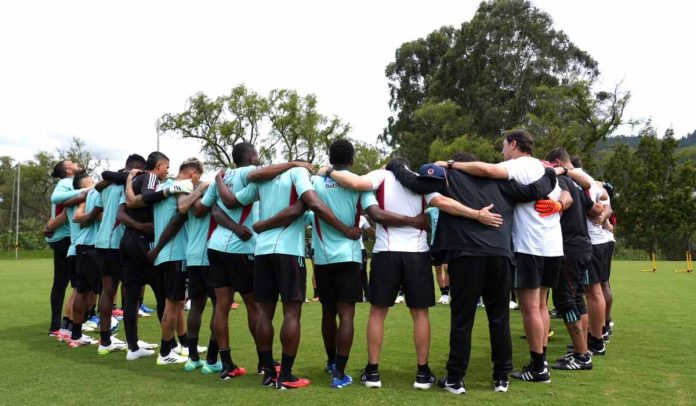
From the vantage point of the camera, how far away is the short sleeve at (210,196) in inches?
221

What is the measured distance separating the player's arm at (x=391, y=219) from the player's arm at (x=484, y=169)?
628 millimetres

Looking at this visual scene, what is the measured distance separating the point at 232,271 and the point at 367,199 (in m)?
1.57

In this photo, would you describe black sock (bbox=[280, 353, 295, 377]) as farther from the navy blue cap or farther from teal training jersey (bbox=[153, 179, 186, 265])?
the navy blue cap

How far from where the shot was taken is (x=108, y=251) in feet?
22.7

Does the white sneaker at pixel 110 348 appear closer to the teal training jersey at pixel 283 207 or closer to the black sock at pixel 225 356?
the black sock at pixel 225 356

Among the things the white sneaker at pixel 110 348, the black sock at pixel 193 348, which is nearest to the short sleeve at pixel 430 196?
the black sock at pixel 193 348

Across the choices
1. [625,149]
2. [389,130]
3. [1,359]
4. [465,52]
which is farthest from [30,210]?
[1,359]

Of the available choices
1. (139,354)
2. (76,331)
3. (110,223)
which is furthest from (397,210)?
(76,331)

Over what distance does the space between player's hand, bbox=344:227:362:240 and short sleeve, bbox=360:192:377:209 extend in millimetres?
228

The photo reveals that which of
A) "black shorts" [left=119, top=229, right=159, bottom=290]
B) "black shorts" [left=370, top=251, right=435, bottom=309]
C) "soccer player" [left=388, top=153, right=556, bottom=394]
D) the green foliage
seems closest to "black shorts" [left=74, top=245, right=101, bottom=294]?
"black shorts" [left=119, top=229, right=159, bottom=290]

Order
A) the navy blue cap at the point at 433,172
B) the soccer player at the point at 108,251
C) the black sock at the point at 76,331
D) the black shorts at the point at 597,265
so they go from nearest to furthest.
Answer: the navy blue cap at the point at 433,172 < the black shorts at the point at 597,265 < the soccer player at the point at 108,251 < the black sock at the point at 76,331

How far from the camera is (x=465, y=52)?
47.1 meters

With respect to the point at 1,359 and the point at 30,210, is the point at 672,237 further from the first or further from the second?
the point at 30,210

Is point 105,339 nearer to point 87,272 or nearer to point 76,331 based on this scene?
point 76,331
